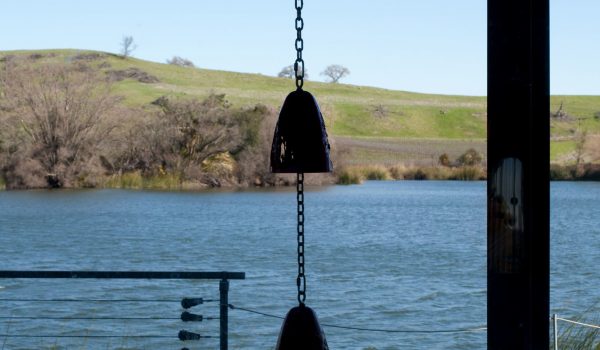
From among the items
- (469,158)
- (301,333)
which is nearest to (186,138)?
(469,158)

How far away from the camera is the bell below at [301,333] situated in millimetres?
2502

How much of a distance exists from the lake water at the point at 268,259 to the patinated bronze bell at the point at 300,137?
512 cm

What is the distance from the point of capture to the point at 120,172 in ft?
130

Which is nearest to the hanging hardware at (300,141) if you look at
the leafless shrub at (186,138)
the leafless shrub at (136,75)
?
the leafless shrub at (186,138)

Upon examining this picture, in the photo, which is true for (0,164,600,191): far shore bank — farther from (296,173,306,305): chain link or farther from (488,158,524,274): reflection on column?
(488,158,524,274): reflection on column

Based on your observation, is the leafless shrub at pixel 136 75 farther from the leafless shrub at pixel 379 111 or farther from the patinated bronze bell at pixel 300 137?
the patinated bronze bell at pixel 300 137

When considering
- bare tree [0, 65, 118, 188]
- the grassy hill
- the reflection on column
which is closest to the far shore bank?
bare tree [0, 65, 118, 188]

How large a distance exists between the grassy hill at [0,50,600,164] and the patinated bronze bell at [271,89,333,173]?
166 ft

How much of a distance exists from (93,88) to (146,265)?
2229cm

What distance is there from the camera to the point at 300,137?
2.77m

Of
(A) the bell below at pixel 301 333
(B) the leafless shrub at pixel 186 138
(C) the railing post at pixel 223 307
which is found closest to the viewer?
(A) the bell below at pixel 301 333

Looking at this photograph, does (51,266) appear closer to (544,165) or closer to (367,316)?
(367,316)

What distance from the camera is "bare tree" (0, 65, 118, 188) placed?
37.7 m

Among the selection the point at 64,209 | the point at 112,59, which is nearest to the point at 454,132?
the point at 112,59
